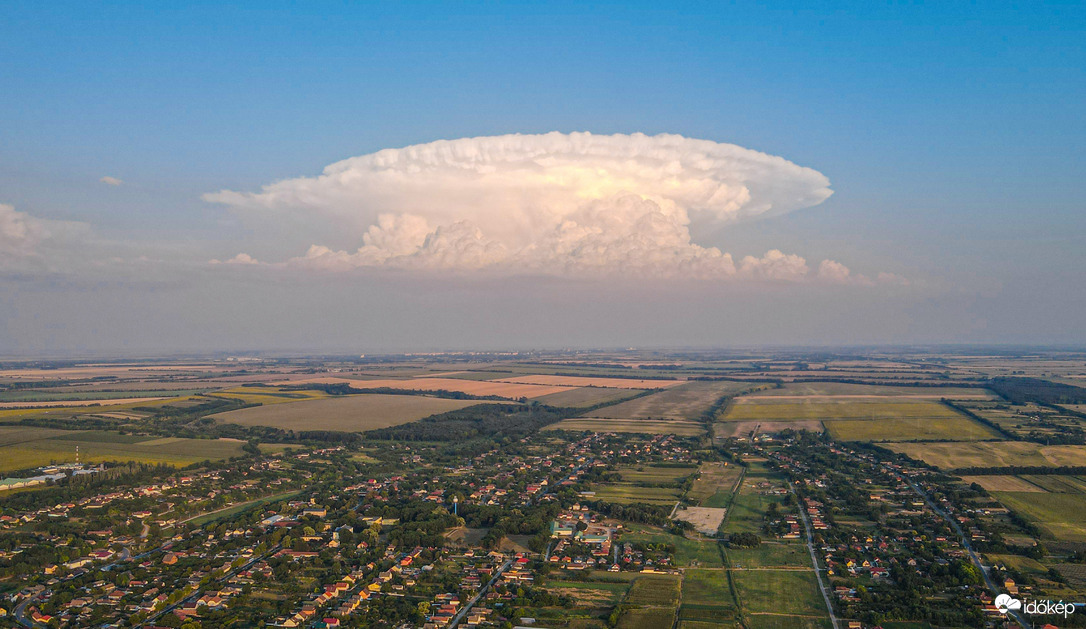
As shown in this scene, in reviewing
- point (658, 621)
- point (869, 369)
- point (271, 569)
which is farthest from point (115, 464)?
point (869, 369)

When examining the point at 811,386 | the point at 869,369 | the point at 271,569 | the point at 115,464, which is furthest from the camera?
the point at 869,369

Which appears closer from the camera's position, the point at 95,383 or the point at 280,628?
the point at 280,628

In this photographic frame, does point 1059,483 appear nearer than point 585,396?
Yes

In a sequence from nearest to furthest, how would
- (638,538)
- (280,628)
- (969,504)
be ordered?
1. (280,628)
2. (638,538)
3. (969,504)

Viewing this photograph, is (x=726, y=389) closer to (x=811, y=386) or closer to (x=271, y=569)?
(x=811, y=386)

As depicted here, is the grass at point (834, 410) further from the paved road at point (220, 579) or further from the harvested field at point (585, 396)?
the paved road at point (220, 579)

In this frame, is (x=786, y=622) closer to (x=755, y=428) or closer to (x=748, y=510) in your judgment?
(x=748, y=510)

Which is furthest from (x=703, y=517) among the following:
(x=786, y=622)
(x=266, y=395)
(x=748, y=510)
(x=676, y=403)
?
(x=266, y=395)
